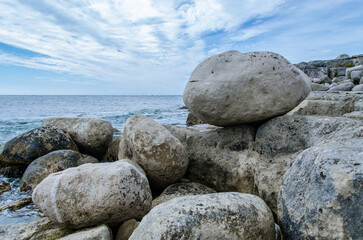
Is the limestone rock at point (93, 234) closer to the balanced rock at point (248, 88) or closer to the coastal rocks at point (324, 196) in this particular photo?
the coastal rocks at point (324, 196)

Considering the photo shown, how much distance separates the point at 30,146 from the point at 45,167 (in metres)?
1.18

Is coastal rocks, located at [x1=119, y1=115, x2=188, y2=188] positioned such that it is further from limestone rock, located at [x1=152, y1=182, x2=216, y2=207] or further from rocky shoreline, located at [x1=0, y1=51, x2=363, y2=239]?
limestone rock, located at [x1=152, y1=182, x2=216, y2=207]

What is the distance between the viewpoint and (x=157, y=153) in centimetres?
434

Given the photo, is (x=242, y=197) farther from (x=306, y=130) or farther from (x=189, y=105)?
(x=189, y=105)

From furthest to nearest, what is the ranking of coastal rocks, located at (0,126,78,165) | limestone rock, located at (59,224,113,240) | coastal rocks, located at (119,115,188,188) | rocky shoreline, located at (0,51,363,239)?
coastal rocks, located at (0,126,78,165)
coastal rocks, located at (119,115,188,188)
limestone rock, located at (59,224,113,240)
rocky shoreline, located at (0,51,363,239)

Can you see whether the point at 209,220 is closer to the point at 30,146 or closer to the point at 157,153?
the point at 157,153

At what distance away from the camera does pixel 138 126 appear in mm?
4633

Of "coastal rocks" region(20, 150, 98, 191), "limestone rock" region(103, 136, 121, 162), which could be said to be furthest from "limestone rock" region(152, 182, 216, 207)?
"limestone rock" region(103, 136, 121, 162)

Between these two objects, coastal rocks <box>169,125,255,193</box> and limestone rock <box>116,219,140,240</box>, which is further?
coastal rocks <box>169,125,255,193</box>

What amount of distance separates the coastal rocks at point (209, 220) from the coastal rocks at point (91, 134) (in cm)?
458

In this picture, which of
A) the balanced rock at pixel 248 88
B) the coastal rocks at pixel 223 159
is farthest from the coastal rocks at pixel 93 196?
the balanced rock at pixel 248 88

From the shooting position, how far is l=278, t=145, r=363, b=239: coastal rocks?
175 centimetres

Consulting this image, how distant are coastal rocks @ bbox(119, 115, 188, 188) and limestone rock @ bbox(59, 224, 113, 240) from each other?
4.83 feet

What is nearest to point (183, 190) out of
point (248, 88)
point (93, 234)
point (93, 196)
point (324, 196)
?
point (93, 196)
